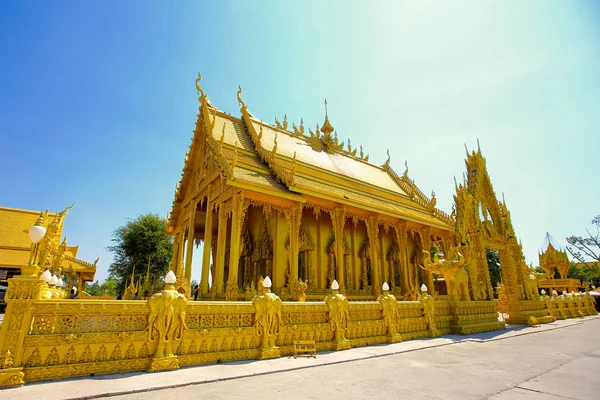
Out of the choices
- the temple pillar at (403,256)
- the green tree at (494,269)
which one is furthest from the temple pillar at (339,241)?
the green tree at (494,269)

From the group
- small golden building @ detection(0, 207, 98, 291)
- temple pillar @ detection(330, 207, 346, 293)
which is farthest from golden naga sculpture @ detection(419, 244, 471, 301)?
small golden building @ detection(0, 207, 98, 291)

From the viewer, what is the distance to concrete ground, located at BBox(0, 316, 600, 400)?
328 cm

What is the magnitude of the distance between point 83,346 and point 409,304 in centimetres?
680

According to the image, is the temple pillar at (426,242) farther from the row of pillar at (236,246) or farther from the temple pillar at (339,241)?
the temple pillar at (339,241)

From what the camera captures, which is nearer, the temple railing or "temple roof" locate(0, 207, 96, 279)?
the temple railing

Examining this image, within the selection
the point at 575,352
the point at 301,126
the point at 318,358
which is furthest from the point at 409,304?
the point at 301,126

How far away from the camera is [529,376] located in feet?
13.3

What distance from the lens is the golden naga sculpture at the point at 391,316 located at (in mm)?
7145

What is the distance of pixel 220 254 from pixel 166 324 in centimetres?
603

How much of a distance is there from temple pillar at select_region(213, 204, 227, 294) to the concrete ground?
5.12 metres

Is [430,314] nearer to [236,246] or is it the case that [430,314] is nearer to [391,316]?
[391,316]

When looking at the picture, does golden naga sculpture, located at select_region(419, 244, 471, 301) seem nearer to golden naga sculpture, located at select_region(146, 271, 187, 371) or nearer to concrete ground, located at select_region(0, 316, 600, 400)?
concrete ground, located at select_region(0, 316, 600, 400)

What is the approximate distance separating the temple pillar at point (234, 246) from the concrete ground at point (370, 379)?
4.31 meters

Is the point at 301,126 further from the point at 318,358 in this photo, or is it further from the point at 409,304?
the point at 318,358
